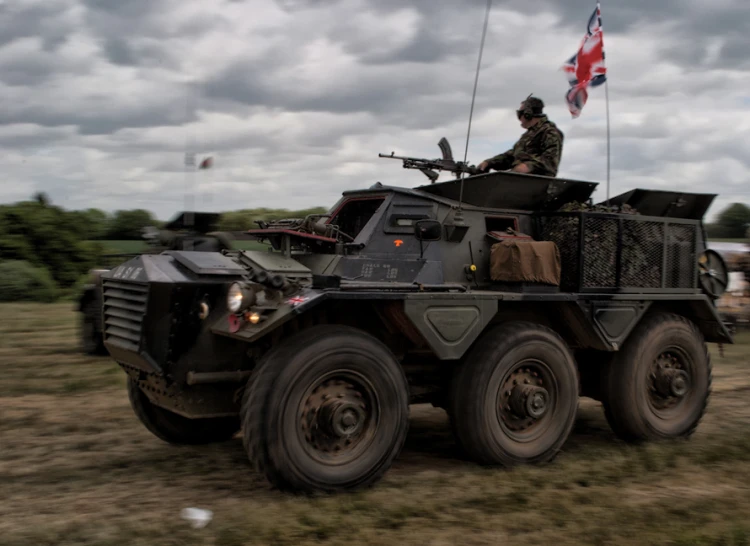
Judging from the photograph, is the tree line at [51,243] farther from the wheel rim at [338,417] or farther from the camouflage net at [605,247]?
the wheel rim at [338,417]

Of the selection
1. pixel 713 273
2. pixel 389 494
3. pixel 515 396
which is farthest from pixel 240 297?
pixel 713 273

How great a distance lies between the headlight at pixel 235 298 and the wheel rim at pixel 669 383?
3.83 metres

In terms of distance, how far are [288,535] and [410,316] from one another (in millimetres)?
1779

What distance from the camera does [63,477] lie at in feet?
19.4

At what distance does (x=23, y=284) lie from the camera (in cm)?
2109

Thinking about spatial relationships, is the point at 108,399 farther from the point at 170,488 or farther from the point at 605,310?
the point at 605,310

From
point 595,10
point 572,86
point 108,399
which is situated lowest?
point 108,399

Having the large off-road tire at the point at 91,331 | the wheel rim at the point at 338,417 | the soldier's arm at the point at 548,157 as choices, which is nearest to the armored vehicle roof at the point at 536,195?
the soldier's arm at the point at 548,157

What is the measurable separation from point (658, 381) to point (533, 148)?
238cm

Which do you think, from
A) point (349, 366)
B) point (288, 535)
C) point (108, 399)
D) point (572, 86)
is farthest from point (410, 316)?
point (108, 399)

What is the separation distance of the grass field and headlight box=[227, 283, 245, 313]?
1.21m

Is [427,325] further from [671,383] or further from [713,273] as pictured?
[713,273]

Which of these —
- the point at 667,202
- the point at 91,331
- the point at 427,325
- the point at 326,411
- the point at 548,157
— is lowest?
the point at 91,331

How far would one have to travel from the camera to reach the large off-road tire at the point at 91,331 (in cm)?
1234
